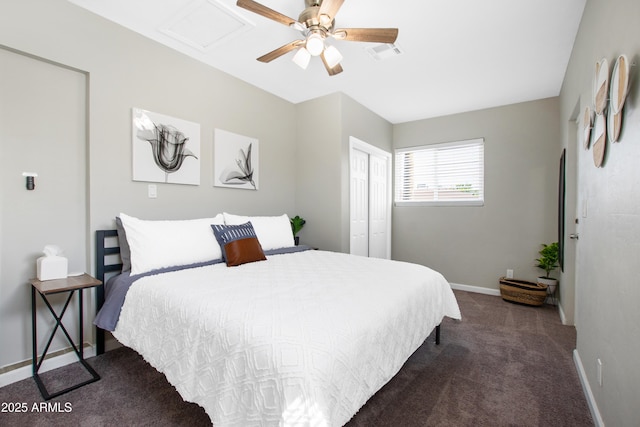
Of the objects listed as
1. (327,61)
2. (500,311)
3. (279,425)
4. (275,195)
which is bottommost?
(500,311)

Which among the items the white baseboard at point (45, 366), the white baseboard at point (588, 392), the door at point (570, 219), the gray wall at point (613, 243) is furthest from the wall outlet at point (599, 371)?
the white baseboard at point (45, 366)

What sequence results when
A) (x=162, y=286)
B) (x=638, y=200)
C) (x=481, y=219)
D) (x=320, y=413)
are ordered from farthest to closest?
(x=481, y=219), (x=162, y=286), (x=638, y=200), (x=320, y=413)

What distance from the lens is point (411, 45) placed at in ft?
8.45

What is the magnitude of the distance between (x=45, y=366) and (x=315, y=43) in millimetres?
2881

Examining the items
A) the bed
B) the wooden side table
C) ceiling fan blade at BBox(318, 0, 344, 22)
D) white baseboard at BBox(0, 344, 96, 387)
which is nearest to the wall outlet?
the bed

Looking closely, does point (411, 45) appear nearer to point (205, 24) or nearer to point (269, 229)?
point (205, 24)

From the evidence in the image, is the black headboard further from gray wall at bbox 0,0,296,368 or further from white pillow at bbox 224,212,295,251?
white pillow at bbox 224,212,295,251

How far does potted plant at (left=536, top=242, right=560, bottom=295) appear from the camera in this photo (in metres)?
3.46

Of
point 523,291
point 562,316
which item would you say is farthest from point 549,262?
point 562,316

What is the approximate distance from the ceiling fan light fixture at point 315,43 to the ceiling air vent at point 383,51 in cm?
84

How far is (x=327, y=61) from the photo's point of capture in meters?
2.26

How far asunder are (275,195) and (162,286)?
2174mm

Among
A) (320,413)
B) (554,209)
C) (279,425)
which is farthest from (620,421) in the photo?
(554,209)

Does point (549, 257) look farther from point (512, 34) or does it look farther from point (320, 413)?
point (320, 413)
